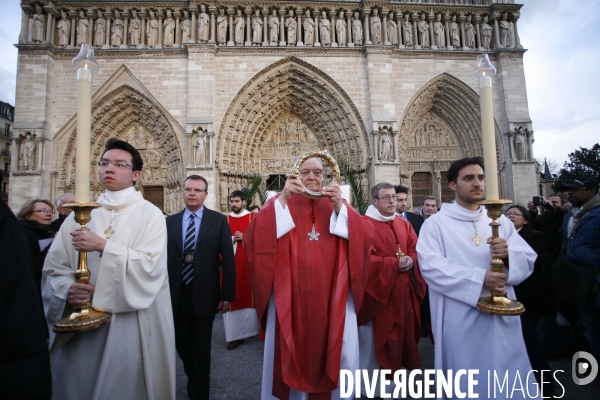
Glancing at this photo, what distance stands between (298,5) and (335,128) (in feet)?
17.7

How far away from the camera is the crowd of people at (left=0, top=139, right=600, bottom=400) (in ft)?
6.01

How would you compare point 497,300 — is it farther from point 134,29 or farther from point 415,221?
point 134,29

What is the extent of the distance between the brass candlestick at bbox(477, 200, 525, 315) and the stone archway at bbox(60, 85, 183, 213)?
494 inches

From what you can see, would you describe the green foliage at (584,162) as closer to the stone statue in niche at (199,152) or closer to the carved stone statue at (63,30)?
the stone statue in niche at (199,152)

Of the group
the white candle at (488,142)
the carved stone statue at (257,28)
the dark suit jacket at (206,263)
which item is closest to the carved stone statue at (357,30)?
the carved stone statue at (257,28)

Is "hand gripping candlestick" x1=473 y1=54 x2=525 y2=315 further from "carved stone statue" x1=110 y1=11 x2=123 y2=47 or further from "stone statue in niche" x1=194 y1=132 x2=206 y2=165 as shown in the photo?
"carved stone statue" x1=110 y1=11 x2=123 y2=47

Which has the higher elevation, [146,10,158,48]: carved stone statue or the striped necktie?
[146,10,158,48]: carved stone statue

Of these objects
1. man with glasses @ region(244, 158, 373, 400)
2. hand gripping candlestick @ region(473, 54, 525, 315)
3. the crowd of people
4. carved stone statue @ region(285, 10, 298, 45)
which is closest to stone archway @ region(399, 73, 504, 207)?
carved stone statue @ region(285, 10, 298, 45)

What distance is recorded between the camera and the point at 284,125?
14859mm

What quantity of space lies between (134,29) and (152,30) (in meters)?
0.73

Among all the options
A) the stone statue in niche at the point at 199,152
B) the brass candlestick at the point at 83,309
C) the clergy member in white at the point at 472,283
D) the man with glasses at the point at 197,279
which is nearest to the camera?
the brass candlestick at the point at 83,309

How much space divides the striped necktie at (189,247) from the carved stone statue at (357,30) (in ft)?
42.3

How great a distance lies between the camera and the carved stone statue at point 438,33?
14015mm

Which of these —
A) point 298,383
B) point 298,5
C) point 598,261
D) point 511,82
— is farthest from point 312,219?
point 511,82
